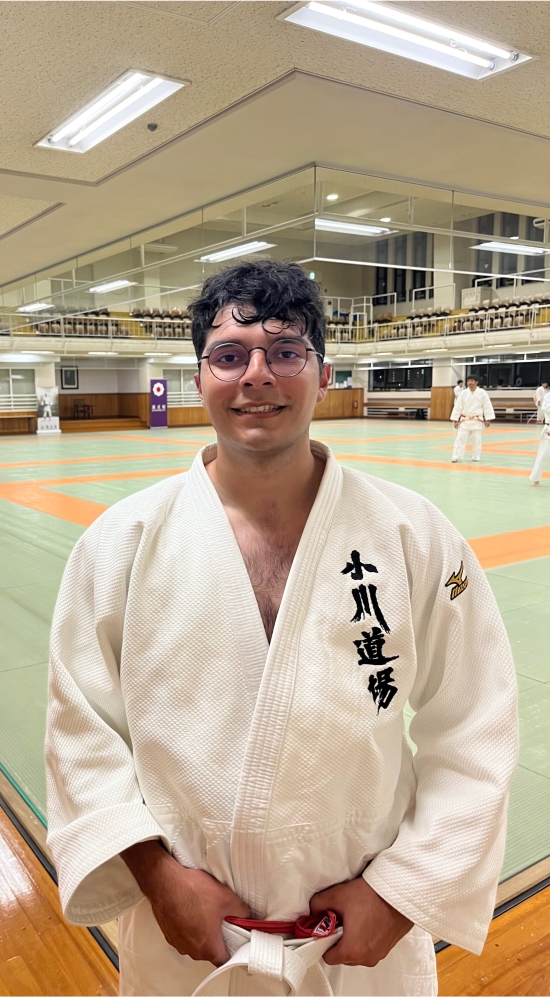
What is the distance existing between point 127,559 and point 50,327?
22.3 m

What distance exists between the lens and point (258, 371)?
1.30 metres

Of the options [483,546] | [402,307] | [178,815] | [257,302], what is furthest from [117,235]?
[402,307]

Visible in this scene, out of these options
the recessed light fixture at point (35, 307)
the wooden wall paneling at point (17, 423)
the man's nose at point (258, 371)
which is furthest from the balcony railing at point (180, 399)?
the man's nose at point (258, 371)

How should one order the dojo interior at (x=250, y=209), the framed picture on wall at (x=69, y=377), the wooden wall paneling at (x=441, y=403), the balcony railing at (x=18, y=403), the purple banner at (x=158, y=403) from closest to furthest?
the dojo interior at (x=250, y=209)
the balcony railing at (x=18, y=403)
the purple banner at (x=158, y=403)
the framed picture on wall at (x=69, y=377)
the wooden wall paneling at (x=441, y=403)

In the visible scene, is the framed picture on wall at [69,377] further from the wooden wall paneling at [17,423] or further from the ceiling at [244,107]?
the ceiling at [244,107]

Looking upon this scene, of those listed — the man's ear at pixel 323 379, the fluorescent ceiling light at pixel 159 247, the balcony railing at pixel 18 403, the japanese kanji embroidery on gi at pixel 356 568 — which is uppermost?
the fluorescent ceiling light at pixel 159 247

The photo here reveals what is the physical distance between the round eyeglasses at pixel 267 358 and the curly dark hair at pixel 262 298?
5 cm

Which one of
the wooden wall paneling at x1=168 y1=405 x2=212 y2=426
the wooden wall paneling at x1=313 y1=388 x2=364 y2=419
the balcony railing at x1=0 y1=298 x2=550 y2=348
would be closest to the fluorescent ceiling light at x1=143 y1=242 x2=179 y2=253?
the balcony railing at x1=0 y1=298 x2=550 y2=348

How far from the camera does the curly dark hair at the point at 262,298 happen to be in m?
Result: 1.33

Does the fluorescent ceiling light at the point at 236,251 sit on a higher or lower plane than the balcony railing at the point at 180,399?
higher

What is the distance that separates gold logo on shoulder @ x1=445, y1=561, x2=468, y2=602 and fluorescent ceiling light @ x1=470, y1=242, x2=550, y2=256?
5.94 meters

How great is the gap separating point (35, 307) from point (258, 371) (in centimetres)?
1218

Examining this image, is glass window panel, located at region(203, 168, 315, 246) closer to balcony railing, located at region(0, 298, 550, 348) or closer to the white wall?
balcony railing, located at region(0, 298, 550, 348)

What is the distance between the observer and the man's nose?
1297 mm
